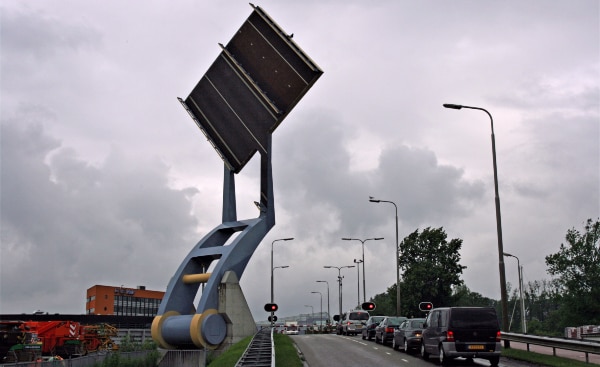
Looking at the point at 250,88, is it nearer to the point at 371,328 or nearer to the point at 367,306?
the point at 371,328

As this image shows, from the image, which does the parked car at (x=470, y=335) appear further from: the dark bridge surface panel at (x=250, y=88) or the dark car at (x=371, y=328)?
the dark bridge surface panel at (x=250, y=88)

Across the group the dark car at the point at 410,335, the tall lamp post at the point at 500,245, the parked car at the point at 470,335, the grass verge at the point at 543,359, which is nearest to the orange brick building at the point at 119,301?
the dark car at the point at 410,335

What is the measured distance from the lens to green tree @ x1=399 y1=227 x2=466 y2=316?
7419cm

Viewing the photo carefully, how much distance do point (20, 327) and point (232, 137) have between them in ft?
62.1

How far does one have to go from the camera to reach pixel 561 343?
22.8 meters

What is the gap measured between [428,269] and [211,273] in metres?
37.9

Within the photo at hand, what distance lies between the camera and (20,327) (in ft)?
131

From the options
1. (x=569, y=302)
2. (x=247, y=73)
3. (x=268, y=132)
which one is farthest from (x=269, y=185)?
(x=569, y=302)

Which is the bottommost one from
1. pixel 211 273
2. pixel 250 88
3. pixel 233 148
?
pixel 211 273

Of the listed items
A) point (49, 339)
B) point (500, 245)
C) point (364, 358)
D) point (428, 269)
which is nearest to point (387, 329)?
point (364, 358)

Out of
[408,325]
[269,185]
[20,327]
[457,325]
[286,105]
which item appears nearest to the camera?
[457,325]

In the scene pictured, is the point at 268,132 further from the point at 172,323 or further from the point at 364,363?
the point at 364,363

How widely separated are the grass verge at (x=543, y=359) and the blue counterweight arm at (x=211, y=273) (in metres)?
20.1

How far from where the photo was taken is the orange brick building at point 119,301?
111 metres
